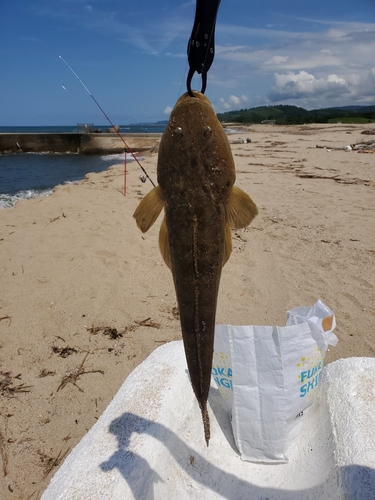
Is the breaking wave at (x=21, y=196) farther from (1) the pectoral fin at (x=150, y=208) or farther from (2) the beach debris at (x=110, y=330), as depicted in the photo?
(1) the pectoral fin at (x=150, y=208)

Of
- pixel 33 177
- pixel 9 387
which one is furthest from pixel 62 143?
pixel 9 387

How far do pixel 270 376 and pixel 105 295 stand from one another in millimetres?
3148

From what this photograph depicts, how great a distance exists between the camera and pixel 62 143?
3142cm

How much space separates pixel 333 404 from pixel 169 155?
1.91 metres

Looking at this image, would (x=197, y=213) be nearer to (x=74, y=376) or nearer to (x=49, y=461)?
(x=49, y=461)

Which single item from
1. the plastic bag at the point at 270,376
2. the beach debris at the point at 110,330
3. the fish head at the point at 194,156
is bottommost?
the beach debris at the point at 110,330

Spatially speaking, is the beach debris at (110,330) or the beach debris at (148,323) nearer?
the beach debris at (110,330)

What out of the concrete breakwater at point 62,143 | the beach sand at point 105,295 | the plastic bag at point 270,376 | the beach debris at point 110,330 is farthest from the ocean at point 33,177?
the plastic bag at point 270,376

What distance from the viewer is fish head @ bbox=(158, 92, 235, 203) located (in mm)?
1525

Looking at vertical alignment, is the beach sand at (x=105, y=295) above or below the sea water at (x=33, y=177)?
below

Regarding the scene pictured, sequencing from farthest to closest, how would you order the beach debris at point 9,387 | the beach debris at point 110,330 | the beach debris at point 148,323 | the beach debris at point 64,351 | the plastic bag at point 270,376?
the beach debris at point 148,323
the beach debris at point 110,330
the beach debris at point 64,351
the beach debris at point 9,387
the plastic bag at point 270,376

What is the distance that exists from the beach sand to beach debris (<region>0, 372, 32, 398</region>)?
0.01 meters

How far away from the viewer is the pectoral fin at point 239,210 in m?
1.62

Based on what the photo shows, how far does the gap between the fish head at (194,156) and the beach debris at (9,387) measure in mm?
2834
